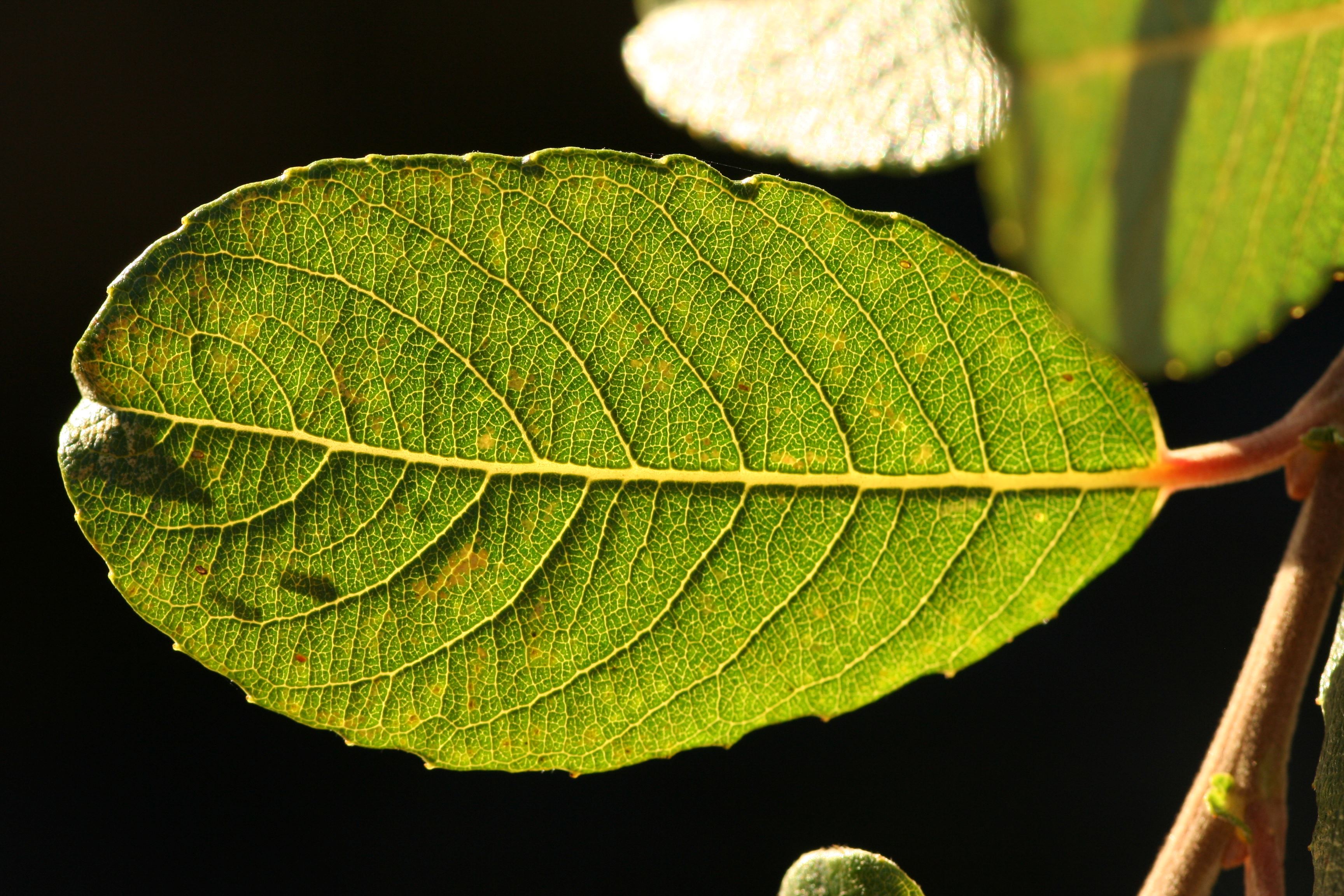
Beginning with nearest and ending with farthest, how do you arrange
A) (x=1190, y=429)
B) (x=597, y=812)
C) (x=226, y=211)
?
(x=226, y=211)
(x=1190, y=429)
(x=597, y=812)

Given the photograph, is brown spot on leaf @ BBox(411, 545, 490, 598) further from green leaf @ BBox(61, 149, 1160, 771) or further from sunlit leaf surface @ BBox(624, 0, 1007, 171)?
sunlit leaf surface @ BBox(624, 0, 1007, 171)

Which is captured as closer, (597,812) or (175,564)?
(175,564)

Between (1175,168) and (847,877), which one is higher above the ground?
(1175,168)

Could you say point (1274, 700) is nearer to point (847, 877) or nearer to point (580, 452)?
point (847, 877)

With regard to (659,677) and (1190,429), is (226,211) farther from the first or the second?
(1190,429)

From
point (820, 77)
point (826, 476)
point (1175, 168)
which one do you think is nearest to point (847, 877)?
point (826, 476)

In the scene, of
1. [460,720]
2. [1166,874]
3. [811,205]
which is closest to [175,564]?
[460,720]

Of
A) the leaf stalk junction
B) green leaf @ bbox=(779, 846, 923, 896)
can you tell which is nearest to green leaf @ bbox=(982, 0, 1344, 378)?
the leaf stalk junction
